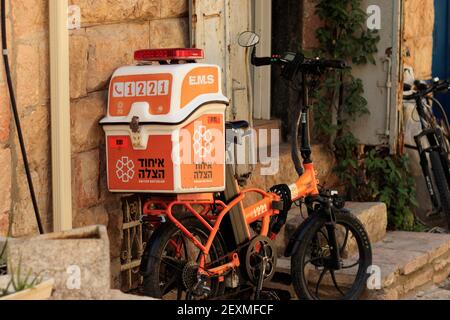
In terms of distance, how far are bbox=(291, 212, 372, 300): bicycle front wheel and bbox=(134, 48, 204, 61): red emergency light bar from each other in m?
1.29

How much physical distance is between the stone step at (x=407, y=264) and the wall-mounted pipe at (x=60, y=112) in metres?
1.94

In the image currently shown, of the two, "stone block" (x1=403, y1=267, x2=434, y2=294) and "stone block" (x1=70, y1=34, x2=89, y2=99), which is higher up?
"stone block" (x1=70, y1=34, x2=89, y2=99)

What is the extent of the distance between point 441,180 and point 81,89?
11.9 feet

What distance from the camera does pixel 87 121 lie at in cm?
576

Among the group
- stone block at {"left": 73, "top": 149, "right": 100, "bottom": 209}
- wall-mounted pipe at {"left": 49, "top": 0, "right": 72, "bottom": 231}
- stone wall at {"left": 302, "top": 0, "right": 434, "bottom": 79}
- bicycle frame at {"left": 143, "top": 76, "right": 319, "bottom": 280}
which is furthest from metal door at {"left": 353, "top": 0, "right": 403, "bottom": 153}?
wall-mounted pipe at {"left": 49, "top": 0, "right": 72, "bottom": 231}

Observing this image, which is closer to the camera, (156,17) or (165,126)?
(165,126)

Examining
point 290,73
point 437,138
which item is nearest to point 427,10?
point 437,138

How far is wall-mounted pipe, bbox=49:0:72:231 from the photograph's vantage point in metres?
5.37

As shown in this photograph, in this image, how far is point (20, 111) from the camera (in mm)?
5262

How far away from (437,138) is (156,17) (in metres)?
2.96

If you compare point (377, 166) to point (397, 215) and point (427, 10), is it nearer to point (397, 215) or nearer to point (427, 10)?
point (397, 215)

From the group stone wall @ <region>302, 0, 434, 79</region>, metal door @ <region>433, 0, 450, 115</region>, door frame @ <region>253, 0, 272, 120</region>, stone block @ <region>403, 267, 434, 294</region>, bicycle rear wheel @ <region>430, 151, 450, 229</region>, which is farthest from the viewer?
metal door @ <region>433, 0, 450, 115</region>

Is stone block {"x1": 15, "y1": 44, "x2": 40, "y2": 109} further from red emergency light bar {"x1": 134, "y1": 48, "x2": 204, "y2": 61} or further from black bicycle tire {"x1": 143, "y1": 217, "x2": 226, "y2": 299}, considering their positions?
black bicycle tire {"x1": 143, "y1": 217, "x2": 226, "y2": 299}

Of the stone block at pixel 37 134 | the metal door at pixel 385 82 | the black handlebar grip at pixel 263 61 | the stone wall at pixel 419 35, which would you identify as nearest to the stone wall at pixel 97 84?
the stone block at pixel 37 134
